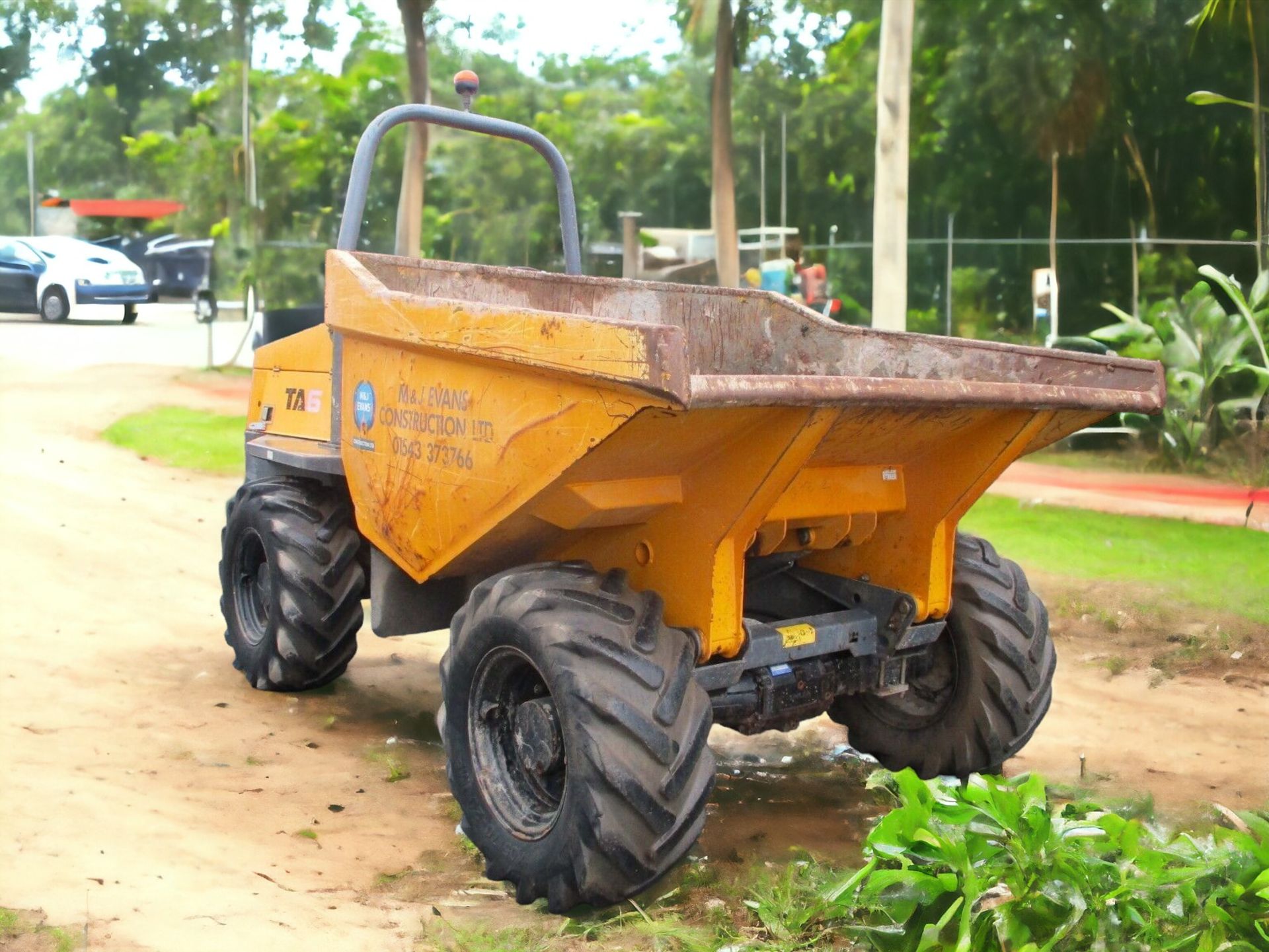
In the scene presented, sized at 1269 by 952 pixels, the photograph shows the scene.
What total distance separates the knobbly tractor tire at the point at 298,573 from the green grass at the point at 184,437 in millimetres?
6274

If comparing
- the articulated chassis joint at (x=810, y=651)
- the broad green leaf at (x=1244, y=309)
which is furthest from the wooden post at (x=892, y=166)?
the articulated chassis joint at (x=810, y=651)

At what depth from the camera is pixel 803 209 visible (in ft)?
80.6

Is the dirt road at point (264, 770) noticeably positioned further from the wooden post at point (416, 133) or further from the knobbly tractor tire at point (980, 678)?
the wooden post at point (416, 133)

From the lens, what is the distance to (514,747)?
13.1 ft

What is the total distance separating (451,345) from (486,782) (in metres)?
1.21

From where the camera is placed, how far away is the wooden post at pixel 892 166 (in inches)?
479

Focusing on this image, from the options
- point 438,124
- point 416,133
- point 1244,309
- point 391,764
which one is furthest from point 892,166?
point 391,764

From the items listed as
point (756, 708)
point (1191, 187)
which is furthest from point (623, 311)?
point (1191, 187)

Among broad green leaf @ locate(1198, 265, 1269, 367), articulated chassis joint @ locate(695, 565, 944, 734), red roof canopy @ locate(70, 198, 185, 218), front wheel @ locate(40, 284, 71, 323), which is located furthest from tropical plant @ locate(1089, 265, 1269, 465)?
red roof canopy @ locate(70, 198, 185, 218)

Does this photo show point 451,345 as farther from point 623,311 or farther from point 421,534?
point 623,311

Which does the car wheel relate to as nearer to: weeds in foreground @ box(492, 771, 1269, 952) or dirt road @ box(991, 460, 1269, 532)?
dirt road @ box(991, 460, 1269, 532)

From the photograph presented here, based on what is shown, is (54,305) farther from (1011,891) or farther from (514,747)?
(1011,891)

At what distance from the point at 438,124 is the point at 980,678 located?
2.92 metres

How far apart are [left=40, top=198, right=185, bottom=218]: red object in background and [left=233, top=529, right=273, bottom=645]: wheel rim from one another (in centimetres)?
1189
